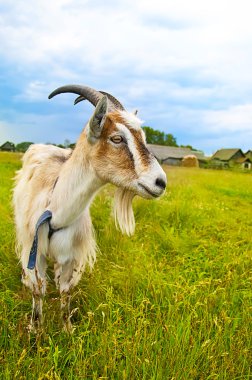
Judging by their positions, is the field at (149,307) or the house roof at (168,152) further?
the house roof at (168,152)

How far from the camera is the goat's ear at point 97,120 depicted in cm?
244

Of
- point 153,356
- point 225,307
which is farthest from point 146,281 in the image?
point 153,356

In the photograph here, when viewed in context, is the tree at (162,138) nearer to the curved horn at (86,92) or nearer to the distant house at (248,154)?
the distant house at (248,154)

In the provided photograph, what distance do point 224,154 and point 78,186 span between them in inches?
2366

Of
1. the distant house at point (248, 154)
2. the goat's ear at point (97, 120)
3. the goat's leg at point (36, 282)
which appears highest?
the distant house at point (248, 154)

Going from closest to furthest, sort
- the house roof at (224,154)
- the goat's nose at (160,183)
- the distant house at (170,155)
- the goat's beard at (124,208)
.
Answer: the goat's nose at (160,183)
the goat's beard at (124,208)
the distant house at (170,155)
the house roof at (224,154)

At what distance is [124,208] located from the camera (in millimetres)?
3115

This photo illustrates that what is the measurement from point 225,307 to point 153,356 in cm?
98

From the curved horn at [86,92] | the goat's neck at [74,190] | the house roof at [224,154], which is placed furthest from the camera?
the house roof at [224,154]

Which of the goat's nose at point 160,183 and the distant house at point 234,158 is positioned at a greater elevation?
the distant house at point 234,158

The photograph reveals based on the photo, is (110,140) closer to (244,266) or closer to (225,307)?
(225,307)

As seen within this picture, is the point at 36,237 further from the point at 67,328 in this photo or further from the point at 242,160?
the point at 242,160

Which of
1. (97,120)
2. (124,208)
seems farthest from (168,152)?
(97,120)

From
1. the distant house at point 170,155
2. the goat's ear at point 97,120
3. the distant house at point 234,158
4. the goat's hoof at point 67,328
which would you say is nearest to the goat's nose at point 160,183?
the goat's ear at point 97,120
